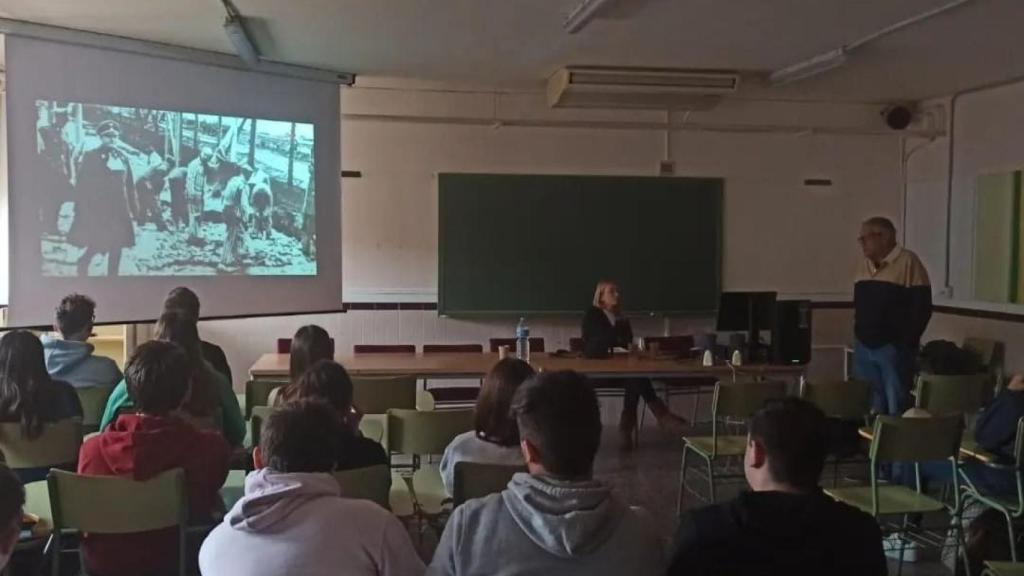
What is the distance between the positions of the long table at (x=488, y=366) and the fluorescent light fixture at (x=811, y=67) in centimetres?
221

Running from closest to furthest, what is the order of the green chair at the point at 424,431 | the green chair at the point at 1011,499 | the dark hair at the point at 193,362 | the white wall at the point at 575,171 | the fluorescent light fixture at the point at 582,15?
the dark hair at the point at 193,362
the green chair at the point at 1011,499
the green chair at the point at 424,431
the fluorescent light fixture at the point at 582,15
the white wall at the point at 575,171

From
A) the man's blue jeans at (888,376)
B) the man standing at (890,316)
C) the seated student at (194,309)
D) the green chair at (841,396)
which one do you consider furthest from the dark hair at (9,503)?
the man standing at (890,316)

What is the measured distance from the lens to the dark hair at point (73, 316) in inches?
171

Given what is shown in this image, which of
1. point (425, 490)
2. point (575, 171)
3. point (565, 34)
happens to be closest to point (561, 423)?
point (425, 490)

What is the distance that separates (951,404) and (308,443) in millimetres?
4361

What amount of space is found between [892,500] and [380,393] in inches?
97.9

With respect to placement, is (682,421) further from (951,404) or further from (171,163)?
(171,163)

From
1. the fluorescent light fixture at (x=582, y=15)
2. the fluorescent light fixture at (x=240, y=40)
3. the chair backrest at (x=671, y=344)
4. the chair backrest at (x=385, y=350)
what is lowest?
the chair backrest at (x=385, y=350)

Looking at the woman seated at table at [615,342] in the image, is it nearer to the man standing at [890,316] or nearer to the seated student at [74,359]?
the man standing at [890,316]

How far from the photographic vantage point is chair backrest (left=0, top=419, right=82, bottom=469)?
11.0ft

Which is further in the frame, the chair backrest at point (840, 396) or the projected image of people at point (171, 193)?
the projected image of people at point (171, 193)

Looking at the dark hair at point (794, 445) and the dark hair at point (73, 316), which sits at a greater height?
the dark hair at point (73, 316)

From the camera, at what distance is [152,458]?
2768 millimetres

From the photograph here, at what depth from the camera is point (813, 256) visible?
344 inches
